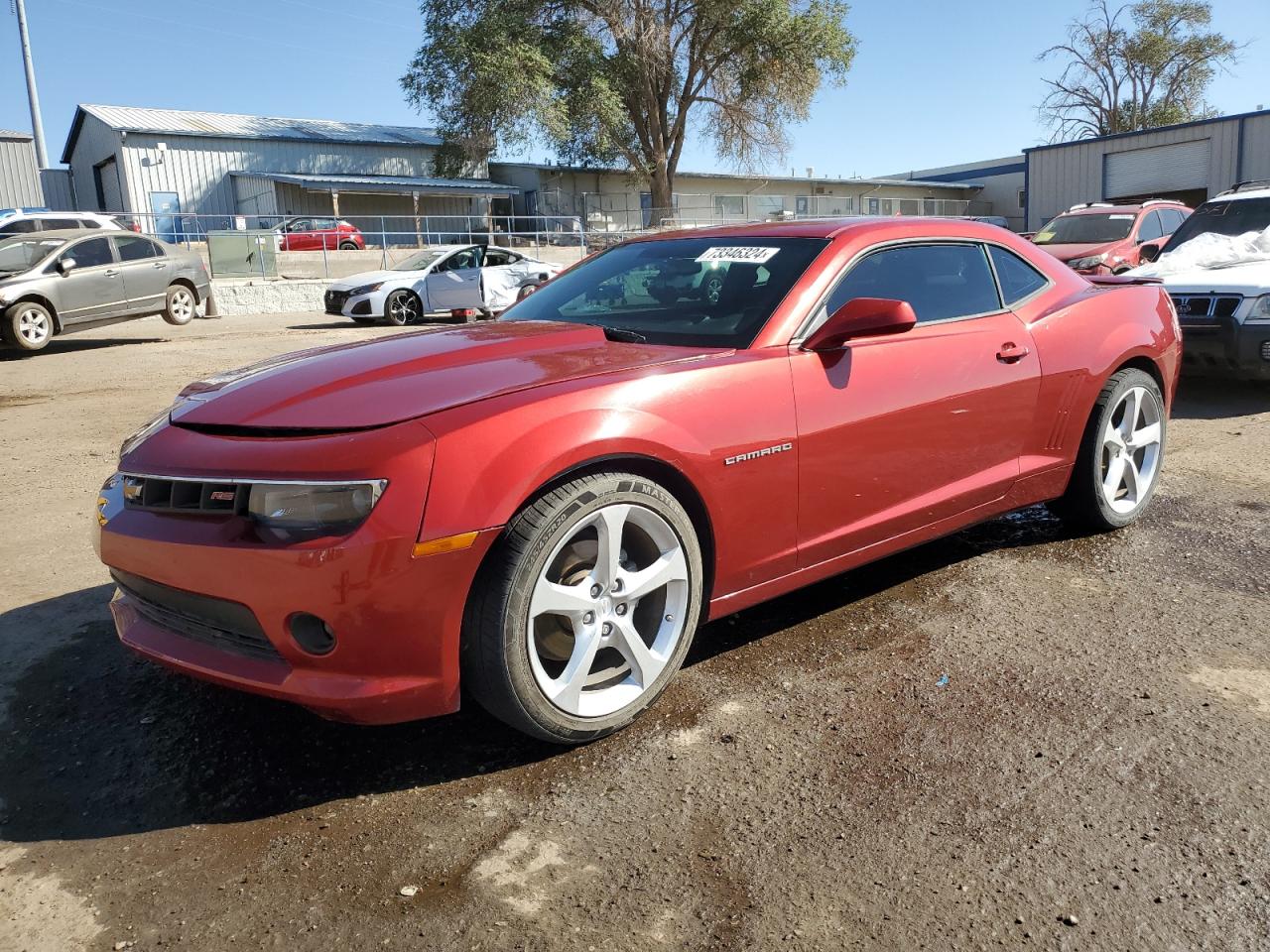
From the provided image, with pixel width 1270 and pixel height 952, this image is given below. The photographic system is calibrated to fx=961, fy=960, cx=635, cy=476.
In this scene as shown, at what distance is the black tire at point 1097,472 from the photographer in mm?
4230

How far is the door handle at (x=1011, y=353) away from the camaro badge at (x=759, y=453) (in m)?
1.23

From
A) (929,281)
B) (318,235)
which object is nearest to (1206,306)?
(929,281)

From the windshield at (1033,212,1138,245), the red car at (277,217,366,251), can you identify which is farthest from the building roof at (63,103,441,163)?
the windshield at (1033,212,1138,245)

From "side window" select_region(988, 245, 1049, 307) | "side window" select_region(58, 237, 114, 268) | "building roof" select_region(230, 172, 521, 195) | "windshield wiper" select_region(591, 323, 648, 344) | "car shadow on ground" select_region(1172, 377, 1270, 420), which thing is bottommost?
"car shadow on ground" select_region(1172, 377, 1270, 420)

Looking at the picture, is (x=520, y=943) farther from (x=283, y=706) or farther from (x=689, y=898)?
(x=283, y=706)

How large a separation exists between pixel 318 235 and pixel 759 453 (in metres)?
24.3

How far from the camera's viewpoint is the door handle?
12.2 feet

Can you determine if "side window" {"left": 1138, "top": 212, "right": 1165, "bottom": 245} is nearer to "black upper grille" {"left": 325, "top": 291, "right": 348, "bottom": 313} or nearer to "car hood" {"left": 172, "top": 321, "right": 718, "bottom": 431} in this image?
"car hood" {"left": 172, "top": 321, "right": 718, "bottom": 431}

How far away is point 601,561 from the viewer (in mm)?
2674

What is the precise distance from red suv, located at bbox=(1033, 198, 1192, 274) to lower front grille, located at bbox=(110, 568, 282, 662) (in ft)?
38.0

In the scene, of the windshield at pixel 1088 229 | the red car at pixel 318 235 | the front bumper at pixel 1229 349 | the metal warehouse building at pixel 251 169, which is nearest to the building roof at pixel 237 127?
the metal warehouse building at pixel 251 169

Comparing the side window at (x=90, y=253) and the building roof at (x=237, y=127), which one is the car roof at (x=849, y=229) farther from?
the building roof at (x=237, y=127)

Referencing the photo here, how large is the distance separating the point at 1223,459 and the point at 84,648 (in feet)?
20.2

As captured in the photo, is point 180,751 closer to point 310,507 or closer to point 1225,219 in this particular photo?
point 310,507
